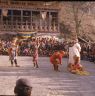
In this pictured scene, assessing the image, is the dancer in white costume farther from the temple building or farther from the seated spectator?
the temple building

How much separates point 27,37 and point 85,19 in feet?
48.1

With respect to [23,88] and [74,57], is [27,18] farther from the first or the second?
[23,88]

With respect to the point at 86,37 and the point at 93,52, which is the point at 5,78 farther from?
the point at 86,37

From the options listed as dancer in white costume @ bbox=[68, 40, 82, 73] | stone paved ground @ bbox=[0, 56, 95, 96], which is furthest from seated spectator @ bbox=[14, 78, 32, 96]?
dancer in white costume @ bbox=[68, 40, 82, 73]

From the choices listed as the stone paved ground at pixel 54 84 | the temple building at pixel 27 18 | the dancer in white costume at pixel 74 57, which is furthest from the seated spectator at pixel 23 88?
the temple building at pixel 27 18

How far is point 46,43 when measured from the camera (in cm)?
3391

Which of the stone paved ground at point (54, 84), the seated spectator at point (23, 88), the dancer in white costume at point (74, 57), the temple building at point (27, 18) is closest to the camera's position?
the seated spectator at point (23, 88)

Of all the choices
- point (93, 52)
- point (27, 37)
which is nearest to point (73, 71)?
point (93, 52)

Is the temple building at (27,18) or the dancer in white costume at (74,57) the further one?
the temple building at (27,18)

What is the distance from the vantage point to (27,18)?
157ft

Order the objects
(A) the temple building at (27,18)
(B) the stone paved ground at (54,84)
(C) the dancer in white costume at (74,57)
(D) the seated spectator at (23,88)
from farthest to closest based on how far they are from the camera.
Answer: (A) the temple building at (27,18), (C) the dancer in white costume at (74,57), (B) the stone paved ground at (54,84), (D) the seated spectator at (23,88)

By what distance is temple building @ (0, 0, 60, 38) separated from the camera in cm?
4644

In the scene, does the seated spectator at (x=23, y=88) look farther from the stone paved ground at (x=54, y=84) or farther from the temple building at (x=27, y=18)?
the temple building at (x=27, y=18)

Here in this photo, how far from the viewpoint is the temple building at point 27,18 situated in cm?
4644
